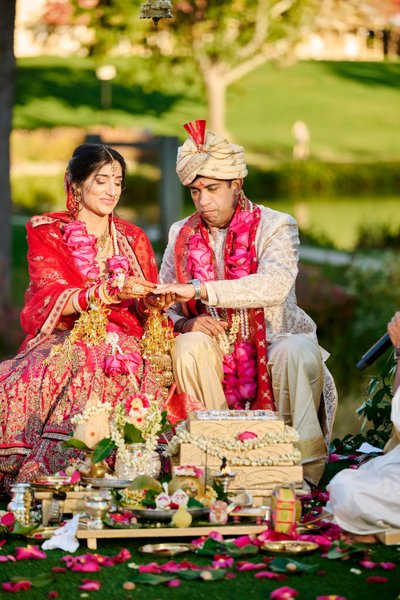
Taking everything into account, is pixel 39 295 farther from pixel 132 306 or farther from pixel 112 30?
pixel 112 30

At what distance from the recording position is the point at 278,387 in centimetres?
661

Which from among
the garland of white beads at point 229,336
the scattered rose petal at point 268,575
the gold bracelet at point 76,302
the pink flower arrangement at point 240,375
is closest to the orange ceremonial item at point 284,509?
the scattered rose petal at point 268,575

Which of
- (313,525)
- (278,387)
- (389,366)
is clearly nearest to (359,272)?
(389,366)

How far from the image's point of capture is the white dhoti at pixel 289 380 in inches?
254

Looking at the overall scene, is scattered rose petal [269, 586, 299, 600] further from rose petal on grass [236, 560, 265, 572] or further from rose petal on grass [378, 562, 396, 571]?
rose petal on grass [378, 562, 396, 571]

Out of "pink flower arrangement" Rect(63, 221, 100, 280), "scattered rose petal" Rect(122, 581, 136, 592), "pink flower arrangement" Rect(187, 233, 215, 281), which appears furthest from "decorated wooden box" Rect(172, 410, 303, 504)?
"pink flower arrangement" Rect(63, 221, 100, 280)

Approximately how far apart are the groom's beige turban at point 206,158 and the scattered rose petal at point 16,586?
240 centimetres

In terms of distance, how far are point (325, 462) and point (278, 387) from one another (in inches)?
17.3

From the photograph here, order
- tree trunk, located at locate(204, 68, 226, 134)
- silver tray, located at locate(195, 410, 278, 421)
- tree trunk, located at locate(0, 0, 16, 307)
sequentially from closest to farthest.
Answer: silver tray, located at locate(195, 410, 278, 421) → tree trunk, located at locate(0, 0, 16, 307) → tree trunk, located at locate(204, 68, 226, 134)

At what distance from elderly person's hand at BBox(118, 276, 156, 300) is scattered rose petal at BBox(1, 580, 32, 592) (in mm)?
1824

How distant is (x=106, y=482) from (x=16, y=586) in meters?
0.94

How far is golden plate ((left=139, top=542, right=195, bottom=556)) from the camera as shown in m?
5.37

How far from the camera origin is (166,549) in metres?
5.40

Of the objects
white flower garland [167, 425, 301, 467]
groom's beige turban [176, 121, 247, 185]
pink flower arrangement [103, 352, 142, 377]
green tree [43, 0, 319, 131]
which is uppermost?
green tree [43, 0, 319, 131]
